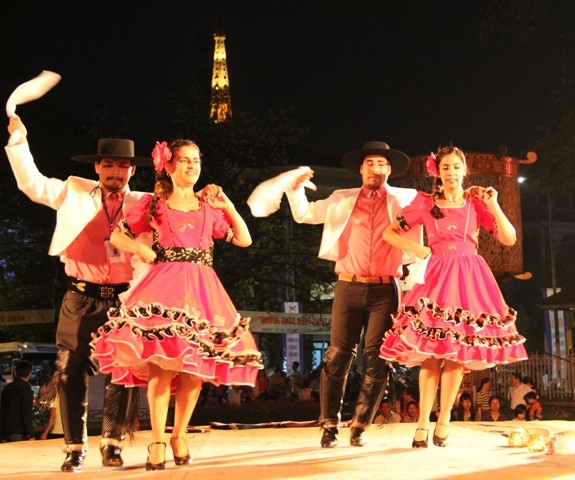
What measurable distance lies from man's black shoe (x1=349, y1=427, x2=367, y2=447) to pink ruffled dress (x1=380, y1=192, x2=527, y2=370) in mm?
750

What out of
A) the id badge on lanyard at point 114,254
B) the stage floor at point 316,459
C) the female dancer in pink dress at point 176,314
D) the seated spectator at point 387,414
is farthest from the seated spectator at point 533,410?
the id badge on lanyard at point 114,254

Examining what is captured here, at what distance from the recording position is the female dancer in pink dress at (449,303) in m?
6.60

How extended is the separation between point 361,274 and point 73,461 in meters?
2.47

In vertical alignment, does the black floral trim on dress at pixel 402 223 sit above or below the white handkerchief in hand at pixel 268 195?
below

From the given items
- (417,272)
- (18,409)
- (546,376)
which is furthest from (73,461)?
(546,376)

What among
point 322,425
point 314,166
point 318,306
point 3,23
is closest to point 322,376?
point 322,425

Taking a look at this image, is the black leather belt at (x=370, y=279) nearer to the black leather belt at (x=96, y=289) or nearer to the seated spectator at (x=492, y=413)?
the black leather belt at (x=96, y=289)

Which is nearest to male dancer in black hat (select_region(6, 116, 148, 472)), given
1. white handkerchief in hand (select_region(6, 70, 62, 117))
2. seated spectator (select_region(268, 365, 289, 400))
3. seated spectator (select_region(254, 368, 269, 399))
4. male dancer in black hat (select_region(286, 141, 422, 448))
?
white handkerchief in hand (select_region(6, 70, 62, 117))

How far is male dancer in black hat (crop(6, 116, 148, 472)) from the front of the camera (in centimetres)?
640

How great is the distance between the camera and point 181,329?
5.72 m

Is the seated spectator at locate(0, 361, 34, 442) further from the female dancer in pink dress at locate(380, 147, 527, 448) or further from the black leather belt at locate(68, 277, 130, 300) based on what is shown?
the female dancer in pink dress at locate(380, 147, 527, 448)

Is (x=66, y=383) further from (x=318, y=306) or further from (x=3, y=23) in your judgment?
(x=318, y=306)

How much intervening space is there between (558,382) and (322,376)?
15.5 m

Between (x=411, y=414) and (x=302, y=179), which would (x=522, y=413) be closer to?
(x=411, y=414)
